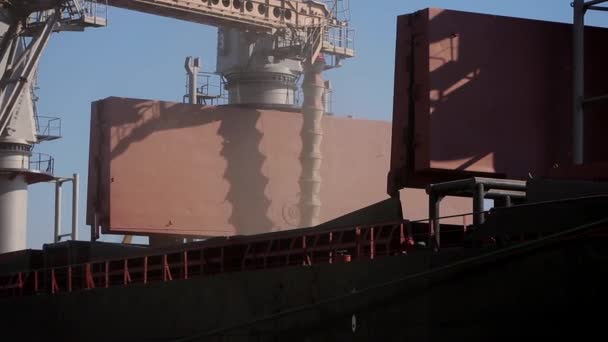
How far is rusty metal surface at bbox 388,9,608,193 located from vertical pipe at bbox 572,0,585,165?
0.48 m

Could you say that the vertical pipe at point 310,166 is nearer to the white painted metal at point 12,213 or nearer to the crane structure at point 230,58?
the crane structure at point 230,58

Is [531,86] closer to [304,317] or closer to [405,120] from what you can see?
[405,120]

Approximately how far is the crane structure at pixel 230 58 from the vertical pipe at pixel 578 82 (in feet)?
59.0

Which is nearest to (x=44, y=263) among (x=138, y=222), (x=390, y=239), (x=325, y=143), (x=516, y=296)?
(x=138, y=222)

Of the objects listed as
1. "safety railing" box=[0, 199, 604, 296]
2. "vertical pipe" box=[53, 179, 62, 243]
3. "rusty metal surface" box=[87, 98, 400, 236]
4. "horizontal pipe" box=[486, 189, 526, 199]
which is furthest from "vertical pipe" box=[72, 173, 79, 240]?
"horizontal pipe" box=[486, 189, 526, 199]

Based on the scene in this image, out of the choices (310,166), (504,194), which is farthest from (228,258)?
(310,166)

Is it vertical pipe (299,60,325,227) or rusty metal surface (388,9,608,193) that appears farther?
vertical pipe (299,60,325,227)

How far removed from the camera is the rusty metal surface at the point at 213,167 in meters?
30.1

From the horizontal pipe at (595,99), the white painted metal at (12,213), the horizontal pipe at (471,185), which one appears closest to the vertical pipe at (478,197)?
the horizontal pipe at (471,185)

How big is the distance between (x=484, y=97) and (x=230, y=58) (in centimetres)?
2601

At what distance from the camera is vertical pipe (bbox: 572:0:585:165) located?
1573 cm

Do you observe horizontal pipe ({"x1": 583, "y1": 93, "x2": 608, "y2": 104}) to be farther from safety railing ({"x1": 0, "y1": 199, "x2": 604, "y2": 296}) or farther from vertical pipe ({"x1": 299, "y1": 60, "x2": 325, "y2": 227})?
vertical pipe ({"x1": 299, "y1": 60, "x2": 325, "y2": 227})

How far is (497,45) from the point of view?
16.1 meters

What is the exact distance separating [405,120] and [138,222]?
15275mm
